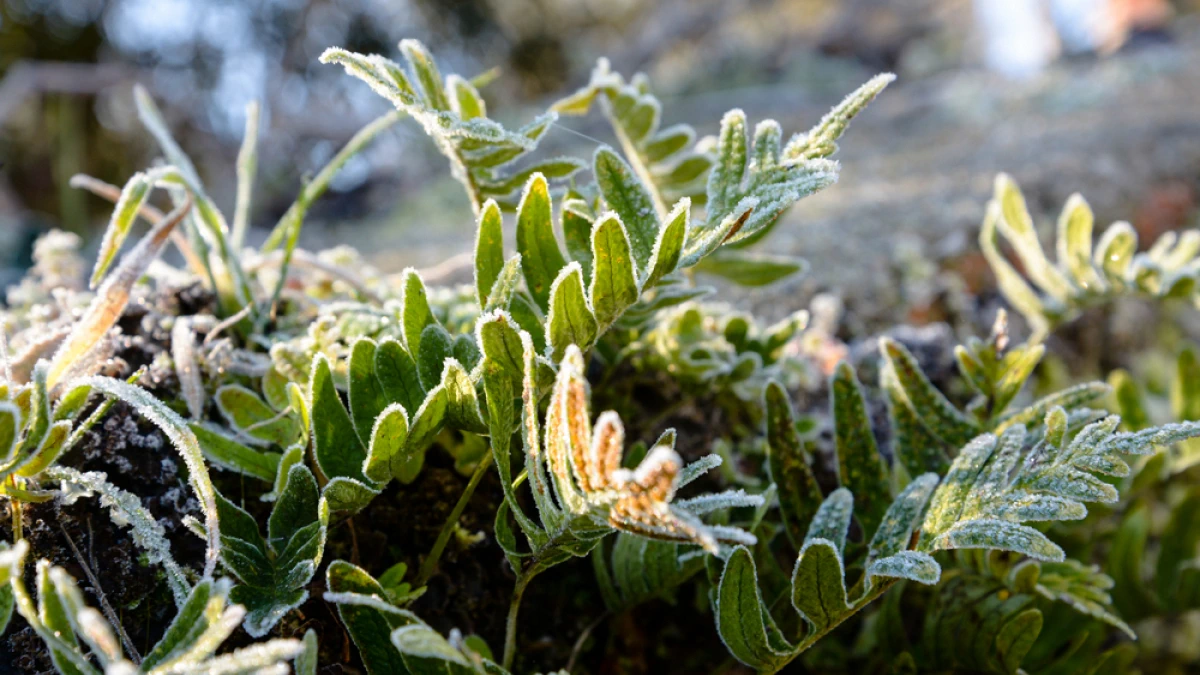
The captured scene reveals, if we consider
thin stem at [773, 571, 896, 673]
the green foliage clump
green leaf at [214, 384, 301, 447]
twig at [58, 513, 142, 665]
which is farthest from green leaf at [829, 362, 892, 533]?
twig at [58, 513, 142, 665]

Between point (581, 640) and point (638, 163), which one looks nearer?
point (581, 640)

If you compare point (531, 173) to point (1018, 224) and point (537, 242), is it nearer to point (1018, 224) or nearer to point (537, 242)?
point (537, 242)

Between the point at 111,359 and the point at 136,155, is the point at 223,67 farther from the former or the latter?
the point at 111,359

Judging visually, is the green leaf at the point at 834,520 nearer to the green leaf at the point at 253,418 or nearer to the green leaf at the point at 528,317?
the green leaf at the point at 528,317

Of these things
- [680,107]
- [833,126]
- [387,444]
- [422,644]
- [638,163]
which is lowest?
[422,644]

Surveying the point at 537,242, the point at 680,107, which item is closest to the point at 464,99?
the point at 537,242
